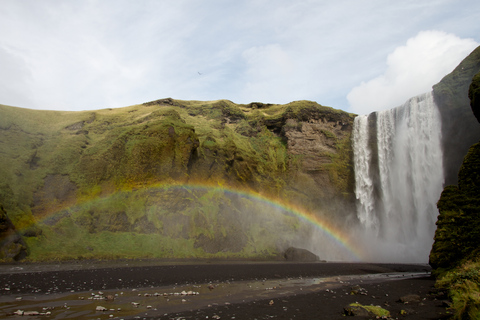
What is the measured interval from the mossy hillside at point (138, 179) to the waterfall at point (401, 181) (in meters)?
7.89

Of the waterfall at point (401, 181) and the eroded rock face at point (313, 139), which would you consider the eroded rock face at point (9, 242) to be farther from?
the waterfall at point (401, 181)

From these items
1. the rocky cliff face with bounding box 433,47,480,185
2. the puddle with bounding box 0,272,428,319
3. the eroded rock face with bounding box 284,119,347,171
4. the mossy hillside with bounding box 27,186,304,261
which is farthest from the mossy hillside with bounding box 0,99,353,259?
the rocky cliff face with bounding box 433,47,480,185

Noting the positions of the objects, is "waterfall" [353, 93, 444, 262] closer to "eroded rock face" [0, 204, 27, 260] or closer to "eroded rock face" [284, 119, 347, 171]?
"eroded rock face" [284, 119, 347, 171]

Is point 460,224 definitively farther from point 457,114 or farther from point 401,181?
point 401,181

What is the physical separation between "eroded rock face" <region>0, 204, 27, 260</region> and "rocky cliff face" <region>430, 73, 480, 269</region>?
40571mm

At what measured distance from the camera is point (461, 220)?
77.7ft

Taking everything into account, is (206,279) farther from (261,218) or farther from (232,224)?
(261,218)

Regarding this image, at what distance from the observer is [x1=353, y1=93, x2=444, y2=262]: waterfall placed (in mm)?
47781

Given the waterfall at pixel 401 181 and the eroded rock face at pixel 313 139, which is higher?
the eroded rock face at pixel 313 139

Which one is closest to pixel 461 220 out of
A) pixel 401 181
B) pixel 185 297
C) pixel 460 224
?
pixel 460 224

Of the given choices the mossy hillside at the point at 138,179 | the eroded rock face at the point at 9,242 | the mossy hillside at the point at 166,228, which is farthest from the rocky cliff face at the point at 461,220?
the eroded rock face at the point at 9,242

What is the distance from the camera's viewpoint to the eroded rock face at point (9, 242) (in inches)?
1155

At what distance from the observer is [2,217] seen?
30391 mm

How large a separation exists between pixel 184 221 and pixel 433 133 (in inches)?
1751
